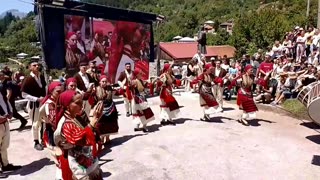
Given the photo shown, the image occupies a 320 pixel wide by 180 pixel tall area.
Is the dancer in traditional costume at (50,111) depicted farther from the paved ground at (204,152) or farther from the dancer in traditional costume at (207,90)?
the dancer in traditional costume at (207,90)

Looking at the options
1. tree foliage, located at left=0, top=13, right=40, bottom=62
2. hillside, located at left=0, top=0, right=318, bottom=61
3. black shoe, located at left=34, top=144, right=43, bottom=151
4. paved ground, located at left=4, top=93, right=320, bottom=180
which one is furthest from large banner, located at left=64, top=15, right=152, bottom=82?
tree foliage, located at left=0, top=13, right=40, bottom=62

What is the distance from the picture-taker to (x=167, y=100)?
11.0 metres

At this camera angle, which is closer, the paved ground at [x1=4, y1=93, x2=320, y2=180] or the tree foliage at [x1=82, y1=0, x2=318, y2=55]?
the paved ground at [x1=4, y1=93, x2=320, y2=180]

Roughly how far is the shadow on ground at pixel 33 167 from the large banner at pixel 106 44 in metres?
6.48

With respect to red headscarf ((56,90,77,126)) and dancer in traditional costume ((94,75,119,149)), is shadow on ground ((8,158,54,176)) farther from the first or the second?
red headscarf ((56,90,77,126))

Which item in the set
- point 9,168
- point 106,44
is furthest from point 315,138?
point 106,44

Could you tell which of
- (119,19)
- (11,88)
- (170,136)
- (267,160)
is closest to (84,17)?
(119,19)

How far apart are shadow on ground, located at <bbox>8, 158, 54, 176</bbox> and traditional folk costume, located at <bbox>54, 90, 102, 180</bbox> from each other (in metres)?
3.02

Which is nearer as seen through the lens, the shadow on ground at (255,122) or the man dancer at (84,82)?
the man dancer at (84,82)

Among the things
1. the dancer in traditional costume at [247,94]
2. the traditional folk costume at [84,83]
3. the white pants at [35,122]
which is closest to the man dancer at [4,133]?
the white pants at [35,122]

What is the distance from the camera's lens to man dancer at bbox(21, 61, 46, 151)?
8.83 m

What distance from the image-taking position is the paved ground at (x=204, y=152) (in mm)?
7562

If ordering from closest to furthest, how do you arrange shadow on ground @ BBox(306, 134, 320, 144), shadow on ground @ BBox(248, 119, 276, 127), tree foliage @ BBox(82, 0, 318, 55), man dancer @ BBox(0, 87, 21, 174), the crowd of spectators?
man dancer @ BBox(0, 87, 21, 174) → shadow on ground @ BBox(306, 134, 320, 144) → shadow on ground @ BBox(248, 119, 276, 127) → the crowd of spectators → tree foliage @ BBox(82, 0, 318, 55)

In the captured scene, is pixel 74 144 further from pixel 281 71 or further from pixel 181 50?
pixel 181 50
